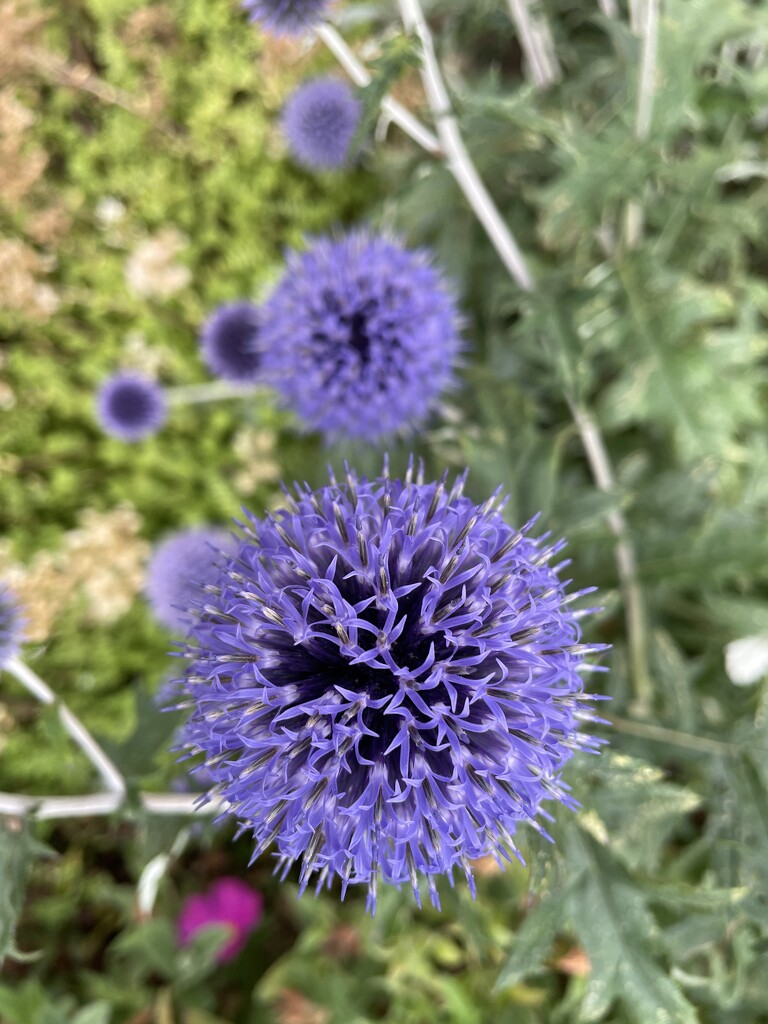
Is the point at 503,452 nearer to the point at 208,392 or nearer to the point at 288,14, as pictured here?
the point at 288,14

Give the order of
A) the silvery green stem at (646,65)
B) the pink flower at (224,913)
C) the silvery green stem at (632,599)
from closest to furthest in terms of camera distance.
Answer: the silvery green stem at (646,65) < the silvery green stem at (632,599) < the pink flower at (224,913)

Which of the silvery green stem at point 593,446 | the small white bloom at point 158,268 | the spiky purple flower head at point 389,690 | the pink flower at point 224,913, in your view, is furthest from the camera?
the small white bloom at point 158,268

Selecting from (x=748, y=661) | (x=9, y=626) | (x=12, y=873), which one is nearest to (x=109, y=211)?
(x=9, y=626)

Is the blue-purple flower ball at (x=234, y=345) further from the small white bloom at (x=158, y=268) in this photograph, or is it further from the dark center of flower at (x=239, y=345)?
the small white bloom at (x=158, y=268)

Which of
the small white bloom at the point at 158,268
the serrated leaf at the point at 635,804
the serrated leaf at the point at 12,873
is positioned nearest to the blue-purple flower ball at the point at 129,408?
the small white bloom at the point at 158,268

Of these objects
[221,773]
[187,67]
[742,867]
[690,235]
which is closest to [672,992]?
[742,867]
